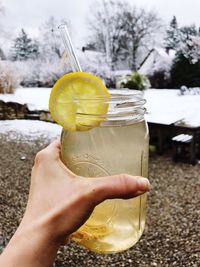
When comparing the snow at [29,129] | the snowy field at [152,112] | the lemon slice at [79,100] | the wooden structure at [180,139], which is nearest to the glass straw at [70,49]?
the lemon slice at [79,100]

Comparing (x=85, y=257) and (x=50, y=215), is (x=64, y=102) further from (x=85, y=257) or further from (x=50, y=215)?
(x=85, y=257)

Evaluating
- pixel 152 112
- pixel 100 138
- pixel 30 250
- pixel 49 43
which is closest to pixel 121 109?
pixel 100 138

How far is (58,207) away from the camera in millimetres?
288

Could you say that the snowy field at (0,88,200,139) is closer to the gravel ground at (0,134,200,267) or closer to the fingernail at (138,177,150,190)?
the gravel ground at (0,134,200,267)

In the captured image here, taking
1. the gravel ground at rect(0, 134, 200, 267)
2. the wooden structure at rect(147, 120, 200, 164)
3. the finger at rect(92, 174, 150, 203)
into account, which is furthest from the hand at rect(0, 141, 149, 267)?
the wooden structure at rect(147, 120, 200, 164)

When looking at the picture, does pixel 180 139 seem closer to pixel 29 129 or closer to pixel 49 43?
pixel 29 129

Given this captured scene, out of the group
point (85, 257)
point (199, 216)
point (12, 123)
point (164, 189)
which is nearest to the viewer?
point (85, 257)

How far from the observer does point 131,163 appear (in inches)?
13.4

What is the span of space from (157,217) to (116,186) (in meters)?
1.52

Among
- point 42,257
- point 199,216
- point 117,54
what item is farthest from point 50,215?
point 117,54

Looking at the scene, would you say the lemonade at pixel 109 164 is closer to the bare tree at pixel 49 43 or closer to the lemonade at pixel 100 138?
the lemonade at pixel 100 138

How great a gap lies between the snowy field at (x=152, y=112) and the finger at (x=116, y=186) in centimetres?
248

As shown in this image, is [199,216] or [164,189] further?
[164,189]

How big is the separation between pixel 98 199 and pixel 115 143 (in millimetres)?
65
